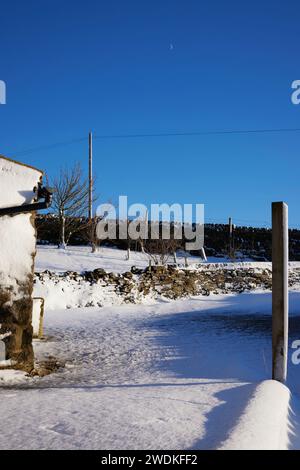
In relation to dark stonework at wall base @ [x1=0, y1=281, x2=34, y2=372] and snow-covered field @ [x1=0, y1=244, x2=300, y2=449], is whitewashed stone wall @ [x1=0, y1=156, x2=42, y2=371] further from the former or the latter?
snow-covered field @ [x1=0, y1=244, x2=300, y2=449]

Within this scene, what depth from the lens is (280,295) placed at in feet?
14.7

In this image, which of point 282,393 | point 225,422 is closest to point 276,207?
point 282,393

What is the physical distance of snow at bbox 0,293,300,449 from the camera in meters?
2.62

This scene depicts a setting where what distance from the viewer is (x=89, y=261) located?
1747 cm

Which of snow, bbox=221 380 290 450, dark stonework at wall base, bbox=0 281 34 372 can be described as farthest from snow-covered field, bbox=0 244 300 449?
dark stonework at wall base, bbox=0 281 34 372

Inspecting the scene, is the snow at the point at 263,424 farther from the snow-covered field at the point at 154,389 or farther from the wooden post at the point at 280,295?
the wooden post at the point at 280,295

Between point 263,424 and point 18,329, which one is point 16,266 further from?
point 263,424

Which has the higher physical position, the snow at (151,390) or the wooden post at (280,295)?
the wooden post at (280,295)

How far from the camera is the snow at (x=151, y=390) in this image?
2625 millimetres

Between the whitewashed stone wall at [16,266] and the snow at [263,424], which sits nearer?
the snow at [263,424]

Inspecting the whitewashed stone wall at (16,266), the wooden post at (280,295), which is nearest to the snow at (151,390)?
the wooden post at (280,295)

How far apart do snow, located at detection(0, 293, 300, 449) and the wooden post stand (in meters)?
0.33

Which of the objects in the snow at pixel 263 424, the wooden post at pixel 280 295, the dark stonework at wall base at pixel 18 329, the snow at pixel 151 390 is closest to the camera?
the snow at pixel 263 424
